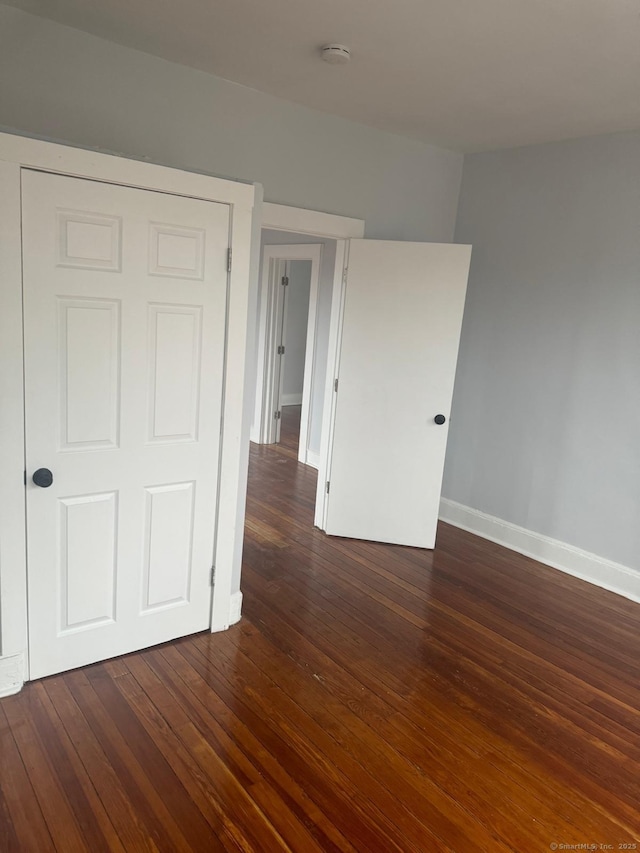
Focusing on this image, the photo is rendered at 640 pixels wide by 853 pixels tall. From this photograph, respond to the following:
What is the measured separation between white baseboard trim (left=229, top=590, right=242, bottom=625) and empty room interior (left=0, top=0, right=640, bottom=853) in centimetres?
1

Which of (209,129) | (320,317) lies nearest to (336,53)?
(209,129)

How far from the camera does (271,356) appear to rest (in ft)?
20.6

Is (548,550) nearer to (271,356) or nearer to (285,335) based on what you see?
(271,356)

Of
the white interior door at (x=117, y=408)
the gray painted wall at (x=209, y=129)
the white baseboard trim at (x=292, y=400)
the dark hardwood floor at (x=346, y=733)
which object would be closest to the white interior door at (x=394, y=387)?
the gray painted wall at (x=209, y=129)

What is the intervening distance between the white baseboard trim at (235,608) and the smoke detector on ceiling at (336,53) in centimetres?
248

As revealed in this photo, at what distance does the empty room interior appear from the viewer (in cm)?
205

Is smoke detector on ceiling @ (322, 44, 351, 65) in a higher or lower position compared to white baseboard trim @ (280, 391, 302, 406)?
higher

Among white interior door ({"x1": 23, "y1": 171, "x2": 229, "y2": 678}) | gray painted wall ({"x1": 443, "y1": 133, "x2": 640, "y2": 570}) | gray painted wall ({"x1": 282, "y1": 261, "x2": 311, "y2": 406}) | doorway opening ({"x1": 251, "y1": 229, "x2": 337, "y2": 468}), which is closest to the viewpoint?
white interior door ({"x1": 23, "y1": 171, "x2": 229, "y2": 678})

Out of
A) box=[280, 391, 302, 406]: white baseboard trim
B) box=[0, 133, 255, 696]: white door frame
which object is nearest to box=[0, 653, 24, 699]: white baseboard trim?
box=[0, 133, 255, 696]: white door frame

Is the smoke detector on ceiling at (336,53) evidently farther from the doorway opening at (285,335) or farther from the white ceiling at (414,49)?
the doorway opening at (285,335)

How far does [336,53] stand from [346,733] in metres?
2.75

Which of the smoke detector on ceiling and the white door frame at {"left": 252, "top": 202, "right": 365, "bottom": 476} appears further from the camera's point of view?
the white door frame at {"left": 252, "top": 202, "right": 365, "bottom": 476}

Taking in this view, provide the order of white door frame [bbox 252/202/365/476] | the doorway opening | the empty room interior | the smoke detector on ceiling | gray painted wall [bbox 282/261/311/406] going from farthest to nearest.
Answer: gray painted wall [bbox 282/261/311/406]
the doorway opening
white door frame [bbox 252/202/365/476]
the smoke detector on ceiling
the empty room interior

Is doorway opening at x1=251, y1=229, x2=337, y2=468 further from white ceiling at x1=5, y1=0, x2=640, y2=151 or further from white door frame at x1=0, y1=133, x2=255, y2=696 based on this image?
white door frame at x1=0, y1=133, x2=255, y2=696
